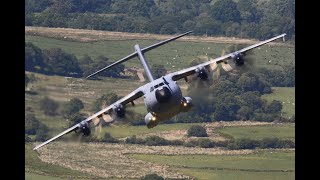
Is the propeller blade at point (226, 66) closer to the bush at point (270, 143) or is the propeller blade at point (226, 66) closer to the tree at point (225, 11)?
the bush at point (270, 143)

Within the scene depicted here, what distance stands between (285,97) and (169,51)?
1861 cm

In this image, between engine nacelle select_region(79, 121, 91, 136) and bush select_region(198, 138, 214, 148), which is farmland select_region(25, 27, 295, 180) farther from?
engine nacelle select_region(79, 121, 91, 136)

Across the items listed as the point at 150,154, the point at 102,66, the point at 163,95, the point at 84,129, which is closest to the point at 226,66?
the point at 163,95

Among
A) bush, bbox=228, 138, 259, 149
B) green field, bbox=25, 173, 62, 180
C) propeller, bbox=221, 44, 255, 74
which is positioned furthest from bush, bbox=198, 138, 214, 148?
propeller, bbox=221, 44, 255, 74

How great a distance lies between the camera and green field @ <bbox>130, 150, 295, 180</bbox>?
9044cm

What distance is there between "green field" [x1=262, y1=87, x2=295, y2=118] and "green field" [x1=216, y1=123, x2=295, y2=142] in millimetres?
2957

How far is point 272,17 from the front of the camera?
154m

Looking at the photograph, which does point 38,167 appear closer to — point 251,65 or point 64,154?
point 64,154

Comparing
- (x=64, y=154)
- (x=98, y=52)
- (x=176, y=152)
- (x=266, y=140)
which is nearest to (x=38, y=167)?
(x=64, y=154)

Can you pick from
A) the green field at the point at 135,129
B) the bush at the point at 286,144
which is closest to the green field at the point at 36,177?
the green field at the point at 135,129

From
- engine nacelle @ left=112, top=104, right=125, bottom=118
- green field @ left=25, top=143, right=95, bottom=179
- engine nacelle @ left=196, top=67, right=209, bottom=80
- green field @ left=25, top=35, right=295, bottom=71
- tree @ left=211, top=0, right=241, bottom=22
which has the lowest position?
engine nacelle @ left=112, top=104, right=125, bottom=118

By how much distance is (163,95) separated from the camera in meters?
54.8

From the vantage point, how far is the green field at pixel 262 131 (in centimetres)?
10312
